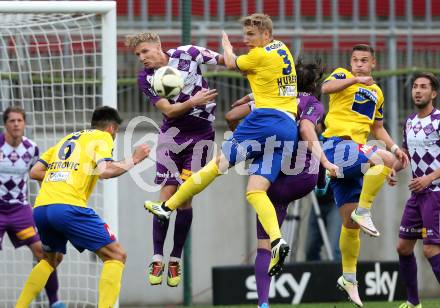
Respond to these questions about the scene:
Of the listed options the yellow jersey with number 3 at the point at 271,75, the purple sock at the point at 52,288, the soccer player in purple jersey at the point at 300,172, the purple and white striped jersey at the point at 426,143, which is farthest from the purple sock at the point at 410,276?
the purple sock at the point at 52,288

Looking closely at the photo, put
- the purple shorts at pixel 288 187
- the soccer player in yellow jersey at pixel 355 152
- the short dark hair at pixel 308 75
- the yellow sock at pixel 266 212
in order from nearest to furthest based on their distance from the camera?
1. the yellow sock at pixel 266 212
2. the purple shorts at pixel 288 187
3. the short dark hair at pixel 308 75
4. the soccer player in yellow jersey at pixel 355 152

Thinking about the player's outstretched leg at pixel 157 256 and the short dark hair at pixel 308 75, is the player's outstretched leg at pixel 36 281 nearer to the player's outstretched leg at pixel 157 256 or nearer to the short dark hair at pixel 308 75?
the player's outstretched leg at pixel 157 256

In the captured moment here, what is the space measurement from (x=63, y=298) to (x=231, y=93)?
3295mm

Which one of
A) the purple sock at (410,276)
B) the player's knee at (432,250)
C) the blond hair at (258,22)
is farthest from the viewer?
the purple sock at (410,276)

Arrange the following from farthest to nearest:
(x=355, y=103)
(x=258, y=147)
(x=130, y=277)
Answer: (x=130, y=277), (x=355, y=103), (x=258, y=147)

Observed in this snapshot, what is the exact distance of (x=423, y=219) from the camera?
9938mm

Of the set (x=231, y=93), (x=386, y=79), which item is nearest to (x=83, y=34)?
(x=231, y=93)

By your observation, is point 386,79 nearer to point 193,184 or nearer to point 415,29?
point 415,29

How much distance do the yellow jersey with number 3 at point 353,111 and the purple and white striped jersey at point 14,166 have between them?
138 inches

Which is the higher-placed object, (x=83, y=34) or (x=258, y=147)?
(x=83, y=34)

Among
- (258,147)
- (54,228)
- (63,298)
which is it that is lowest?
(63,298)

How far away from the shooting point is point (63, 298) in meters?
12.5

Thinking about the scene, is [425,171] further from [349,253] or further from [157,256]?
[157,256]

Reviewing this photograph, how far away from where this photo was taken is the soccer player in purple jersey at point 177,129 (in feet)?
31.0
